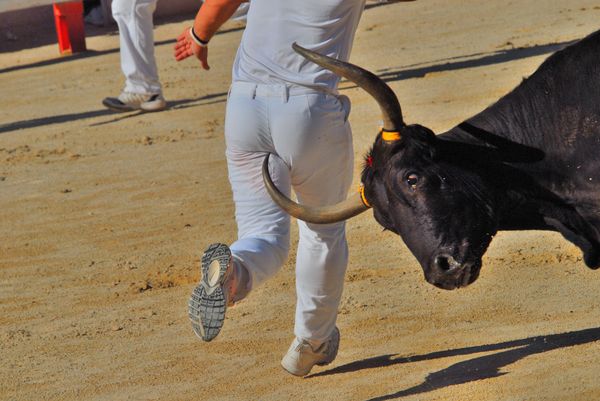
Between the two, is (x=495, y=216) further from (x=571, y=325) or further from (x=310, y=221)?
(x=571, y=325)

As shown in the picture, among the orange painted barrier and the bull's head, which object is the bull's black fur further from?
the orange painted barrier

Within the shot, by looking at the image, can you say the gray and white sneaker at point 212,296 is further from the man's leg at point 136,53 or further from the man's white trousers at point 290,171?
the man's leg at point 136,53

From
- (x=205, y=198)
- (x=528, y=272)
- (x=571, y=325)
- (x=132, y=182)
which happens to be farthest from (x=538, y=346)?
(x=132, y=182)

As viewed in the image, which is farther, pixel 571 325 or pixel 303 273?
pixel 571 325

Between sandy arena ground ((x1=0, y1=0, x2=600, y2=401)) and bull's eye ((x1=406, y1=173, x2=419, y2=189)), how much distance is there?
3.44 feet

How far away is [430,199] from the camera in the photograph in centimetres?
464

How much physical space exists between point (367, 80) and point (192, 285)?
2969 millimetres

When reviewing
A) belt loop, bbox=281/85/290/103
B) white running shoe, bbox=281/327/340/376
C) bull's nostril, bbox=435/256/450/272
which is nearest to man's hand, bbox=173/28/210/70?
belt loop, bbox=281/85/290/103

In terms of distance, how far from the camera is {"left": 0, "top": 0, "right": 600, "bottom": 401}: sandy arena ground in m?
5.59

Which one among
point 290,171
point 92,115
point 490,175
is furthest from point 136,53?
point 490,175

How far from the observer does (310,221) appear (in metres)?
4.88

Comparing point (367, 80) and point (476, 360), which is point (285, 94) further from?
point (476, 360)

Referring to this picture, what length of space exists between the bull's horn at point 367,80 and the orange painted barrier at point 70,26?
447 inches

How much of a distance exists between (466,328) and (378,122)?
440 centimetres
